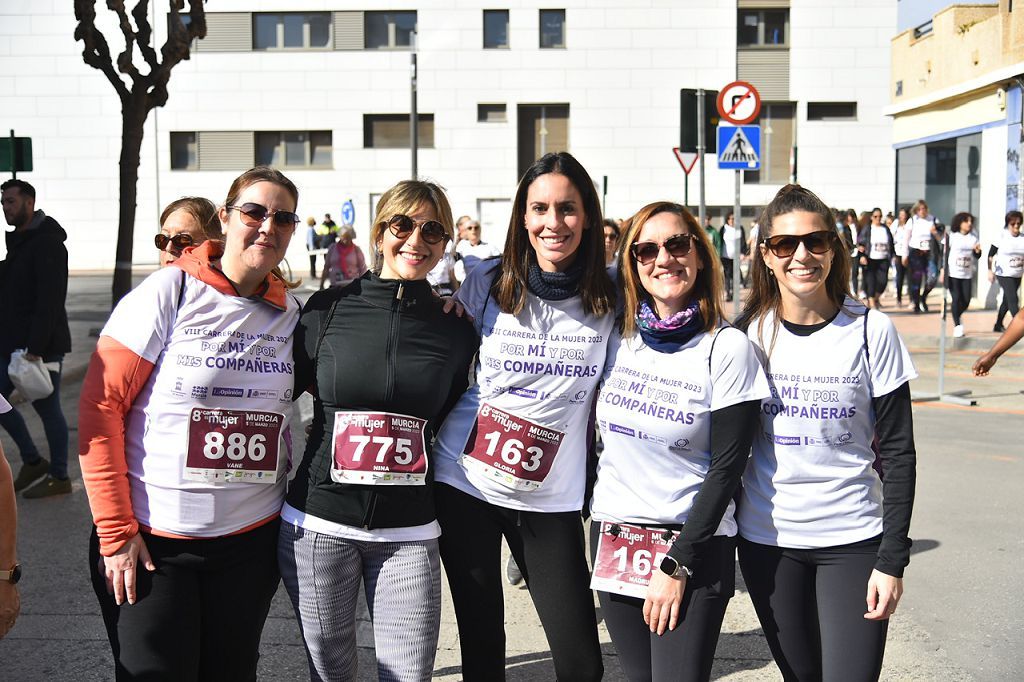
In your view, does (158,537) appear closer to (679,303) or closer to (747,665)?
(679,303)

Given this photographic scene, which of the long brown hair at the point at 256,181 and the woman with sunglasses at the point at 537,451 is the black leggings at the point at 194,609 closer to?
the woman with sunglasses at the point at 537,451

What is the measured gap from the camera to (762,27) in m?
37.1

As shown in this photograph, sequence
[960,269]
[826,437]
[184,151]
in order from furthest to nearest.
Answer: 1. [184,151]
2. [960,269]
3. [826,437]

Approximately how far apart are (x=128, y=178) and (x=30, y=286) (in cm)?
1023

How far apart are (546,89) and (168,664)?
115ft

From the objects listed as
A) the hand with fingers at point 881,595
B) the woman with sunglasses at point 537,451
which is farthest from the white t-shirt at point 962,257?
the hand with fingers at point 881,595

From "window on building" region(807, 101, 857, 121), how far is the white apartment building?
0.06 meters

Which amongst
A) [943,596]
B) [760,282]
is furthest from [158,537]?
[943,596]

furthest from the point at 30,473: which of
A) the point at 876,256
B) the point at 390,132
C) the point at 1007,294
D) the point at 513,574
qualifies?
the point at 390,132

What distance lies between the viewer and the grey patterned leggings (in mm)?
3012

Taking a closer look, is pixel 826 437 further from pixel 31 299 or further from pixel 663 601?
pixel 31 299

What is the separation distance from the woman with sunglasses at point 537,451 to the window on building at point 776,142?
35124 mm

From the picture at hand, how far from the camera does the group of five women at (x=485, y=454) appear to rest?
2895 millimetres

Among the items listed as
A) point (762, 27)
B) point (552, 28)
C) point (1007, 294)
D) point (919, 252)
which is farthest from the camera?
point (762, 27)
